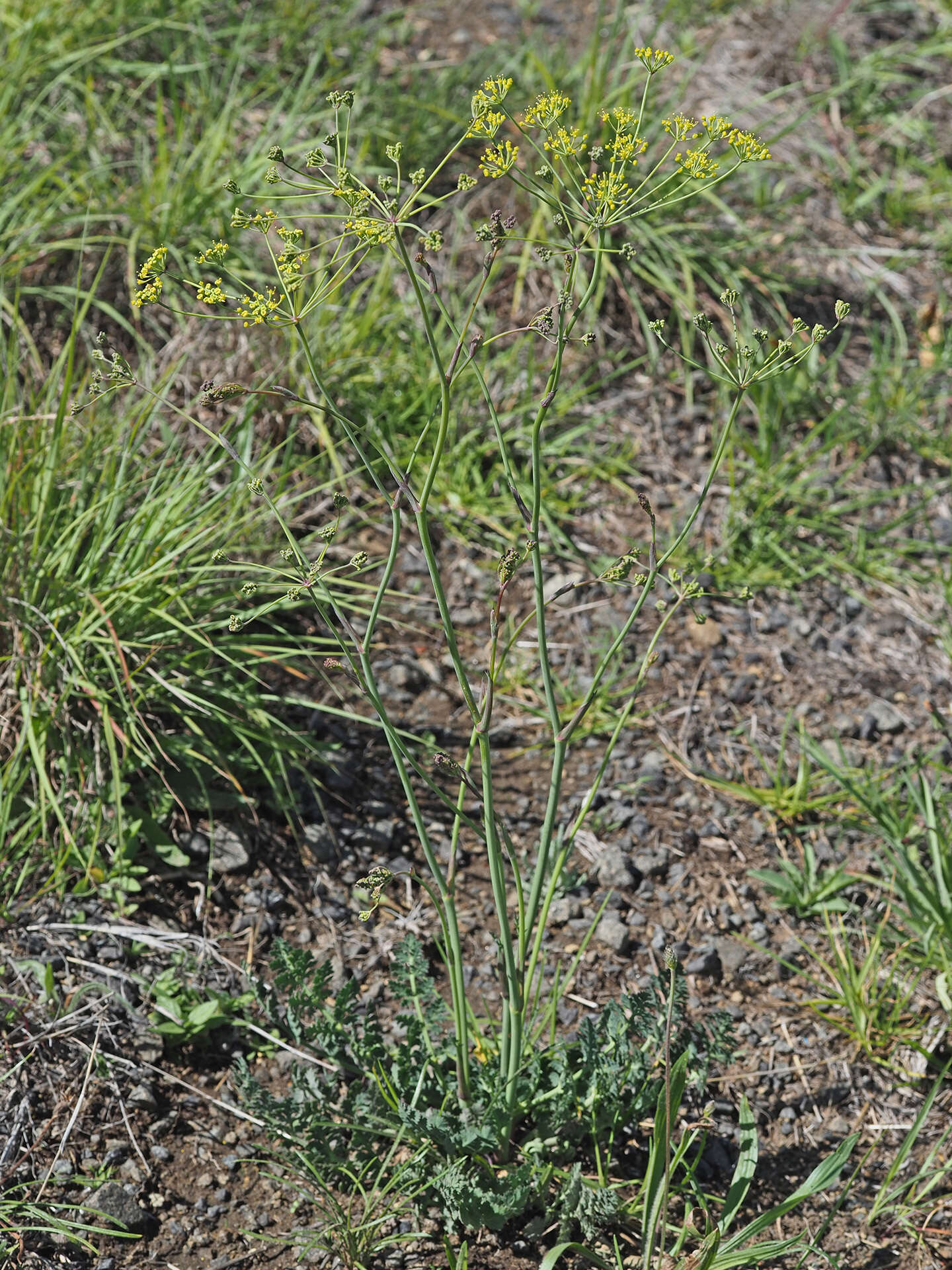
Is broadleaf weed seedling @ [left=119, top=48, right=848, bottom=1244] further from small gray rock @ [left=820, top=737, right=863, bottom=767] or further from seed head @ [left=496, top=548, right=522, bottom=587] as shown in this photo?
small gray rock @ [left=820, top=737, right=863, bottom=767]

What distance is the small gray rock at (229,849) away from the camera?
2543 mm

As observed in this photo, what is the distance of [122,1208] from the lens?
1.98 meters

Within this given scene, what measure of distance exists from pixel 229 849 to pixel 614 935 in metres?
0.86

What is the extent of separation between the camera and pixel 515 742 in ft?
9.64

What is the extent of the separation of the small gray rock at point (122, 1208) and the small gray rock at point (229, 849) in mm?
697

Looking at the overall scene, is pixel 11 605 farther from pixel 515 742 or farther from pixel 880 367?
pixel 880 367

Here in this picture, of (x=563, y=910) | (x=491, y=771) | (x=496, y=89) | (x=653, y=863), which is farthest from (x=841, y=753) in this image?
(x=496, y=89)

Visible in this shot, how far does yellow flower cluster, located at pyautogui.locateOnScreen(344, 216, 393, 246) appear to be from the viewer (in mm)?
1343

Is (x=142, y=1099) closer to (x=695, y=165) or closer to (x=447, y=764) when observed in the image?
(x=447, y=764)

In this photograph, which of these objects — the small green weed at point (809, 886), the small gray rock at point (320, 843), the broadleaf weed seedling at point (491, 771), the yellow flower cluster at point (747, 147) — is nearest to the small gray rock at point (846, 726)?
the small green weed at point (809, 886)

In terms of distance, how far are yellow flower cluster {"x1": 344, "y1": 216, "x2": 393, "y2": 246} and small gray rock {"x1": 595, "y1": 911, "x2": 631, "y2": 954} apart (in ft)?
5.29

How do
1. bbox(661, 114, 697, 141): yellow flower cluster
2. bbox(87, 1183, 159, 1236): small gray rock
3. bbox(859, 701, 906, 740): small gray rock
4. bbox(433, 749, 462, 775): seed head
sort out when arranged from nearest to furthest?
1. bbox(661, 114, 697, 141): yellow flower cluster
2. bbox(433, 749, 462, 775): seed head
3. bbox(87, 1183, 159, 1236): small gray rock
4. bbox(859, 701, 906, 740): small gray rock

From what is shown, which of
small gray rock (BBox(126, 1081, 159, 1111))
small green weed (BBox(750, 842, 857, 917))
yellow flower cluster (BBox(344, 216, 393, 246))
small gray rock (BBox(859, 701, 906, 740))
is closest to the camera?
yellow flower cluster (BBox(344, 216, 393, 246))

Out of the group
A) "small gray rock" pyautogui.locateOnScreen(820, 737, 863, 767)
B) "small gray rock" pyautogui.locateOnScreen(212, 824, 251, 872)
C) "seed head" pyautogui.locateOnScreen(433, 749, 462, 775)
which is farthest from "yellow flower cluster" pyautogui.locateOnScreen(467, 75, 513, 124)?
"small gray rock" pyautogui.locateOnScreen(820, 737, 863, 767)
